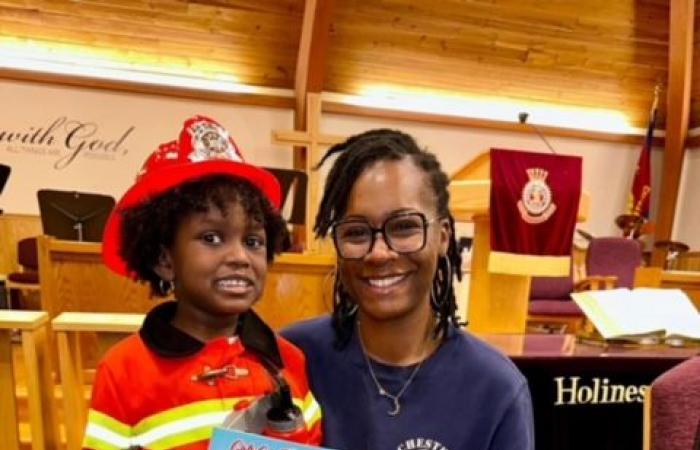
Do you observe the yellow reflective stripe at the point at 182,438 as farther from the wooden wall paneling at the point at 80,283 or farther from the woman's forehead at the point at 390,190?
the wooden wall paneling at the point at 80,283

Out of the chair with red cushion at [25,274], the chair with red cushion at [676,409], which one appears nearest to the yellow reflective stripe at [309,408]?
the chair with red cushion at [676,409]

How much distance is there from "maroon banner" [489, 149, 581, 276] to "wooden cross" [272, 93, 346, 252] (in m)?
2.10

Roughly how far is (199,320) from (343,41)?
5.65 meters

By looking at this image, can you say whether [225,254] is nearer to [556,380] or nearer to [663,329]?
[556,380]

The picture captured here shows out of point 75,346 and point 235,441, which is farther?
point 75,346

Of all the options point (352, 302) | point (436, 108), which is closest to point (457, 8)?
point (436, 108)

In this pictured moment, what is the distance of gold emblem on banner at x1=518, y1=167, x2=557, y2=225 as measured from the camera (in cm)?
265

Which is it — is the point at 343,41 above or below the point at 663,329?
above

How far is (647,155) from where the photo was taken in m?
7.55

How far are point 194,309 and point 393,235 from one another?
0.37 meters

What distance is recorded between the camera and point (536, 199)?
2.75 metres

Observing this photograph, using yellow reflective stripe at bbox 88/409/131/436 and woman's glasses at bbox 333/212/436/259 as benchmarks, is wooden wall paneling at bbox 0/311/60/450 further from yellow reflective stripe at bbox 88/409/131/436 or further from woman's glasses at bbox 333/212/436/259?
woman's glasses at bbox 333/212/436/259

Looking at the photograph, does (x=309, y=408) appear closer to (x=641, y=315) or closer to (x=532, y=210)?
(x=641, y=315)

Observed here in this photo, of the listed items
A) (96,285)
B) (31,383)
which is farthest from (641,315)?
(96,285)
